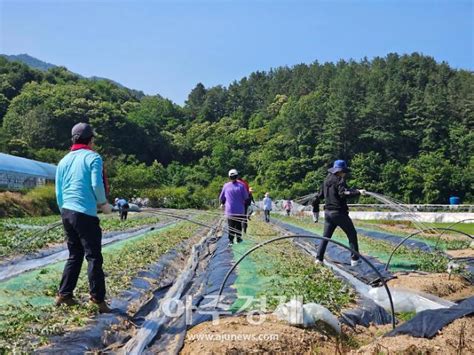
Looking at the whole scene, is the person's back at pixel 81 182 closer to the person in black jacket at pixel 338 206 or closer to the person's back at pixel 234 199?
the person in black jacket at pixel 338 206

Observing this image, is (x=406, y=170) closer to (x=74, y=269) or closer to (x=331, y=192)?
(x=331, y=192)

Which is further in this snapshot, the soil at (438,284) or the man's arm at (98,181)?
the soil at (438,284)

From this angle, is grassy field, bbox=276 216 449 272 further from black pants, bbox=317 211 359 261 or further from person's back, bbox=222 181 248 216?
person's back, bbox=222 181 248 216

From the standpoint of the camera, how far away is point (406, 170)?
2004 inches

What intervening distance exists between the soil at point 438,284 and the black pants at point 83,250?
3.96m

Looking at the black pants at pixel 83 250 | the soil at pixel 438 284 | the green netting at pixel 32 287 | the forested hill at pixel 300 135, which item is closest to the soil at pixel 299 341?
the black pants at pixel 83 250

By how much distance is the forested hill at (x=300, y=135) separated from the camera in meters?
50.9

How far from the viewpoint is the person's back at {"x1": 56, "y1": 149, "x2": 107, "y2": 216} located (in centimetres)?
506

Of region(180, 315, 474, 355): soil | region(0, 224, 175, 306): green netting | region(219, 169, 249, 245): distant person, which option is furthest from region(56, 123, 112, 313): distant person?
region(219, 169, 249, 245): distant person

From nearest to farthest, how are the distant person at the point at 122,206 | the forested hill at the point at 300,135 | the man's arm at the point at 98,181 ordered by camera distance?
1. the man's arm at the point at 98,181
2. the distant person at the point at 122,206
3. the forested hill at the point at 300,135

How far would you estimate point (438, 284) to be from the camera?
6.85 meters

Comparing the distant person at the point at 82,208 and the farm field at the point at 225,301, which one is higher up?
the distant person at the point at 82,208

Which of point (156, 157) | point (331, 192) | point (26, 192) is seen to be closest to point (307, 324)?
point (331, 192)

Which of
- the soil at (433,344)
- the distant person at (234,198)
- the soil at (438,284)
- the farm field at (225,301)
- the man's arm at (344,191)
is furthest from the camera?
the distant person at (234,198)
